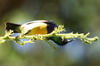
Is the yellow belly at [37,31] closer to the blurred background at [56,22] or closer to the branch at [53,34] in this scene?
the branch at [53,34]

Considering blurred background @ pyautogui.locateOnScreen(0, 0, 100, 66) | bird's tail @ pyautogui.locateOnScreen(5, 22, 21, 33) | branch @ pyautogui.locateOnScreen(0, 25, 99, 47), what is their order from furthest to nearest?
blurred background @ pyautogui.locateOnScreen(0, 0, 100, 66) → bird's tail @ pyautogui.locateOnScreen(5, 22, 21, 33) → branch @ pyautogui.locateOnScreen(0, 25, 99, 47)

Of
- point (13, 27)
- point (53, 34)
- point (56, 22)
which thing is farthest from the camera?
point (56, 22)

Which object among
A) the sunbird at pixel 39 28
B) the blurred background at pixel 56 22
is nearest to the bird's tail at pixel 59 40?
the sunbird at pixel 39 28

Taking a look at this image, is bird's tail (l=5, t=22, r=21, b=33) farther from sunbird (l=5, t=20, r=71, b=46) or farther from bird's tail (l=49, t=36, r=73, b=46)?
bird's tail (l=49, t=36, r=73, b=46)

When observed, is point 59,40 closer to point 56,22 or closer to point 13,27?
point 13,27

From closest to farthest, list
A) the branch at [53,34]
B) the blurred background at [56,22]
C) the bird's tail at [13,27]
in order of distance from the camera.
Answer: the branch at [53,34] → the bird's tail at [13,27] → the blurred background at [56,22]

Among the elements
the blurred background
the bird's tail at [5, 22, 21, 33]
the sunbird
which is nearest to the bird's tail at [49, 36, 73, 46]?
the sunbird

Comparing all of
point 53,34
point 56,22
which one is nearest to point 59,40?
point 53,34

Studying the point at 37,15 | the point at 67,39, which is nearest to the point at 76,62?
the point at 37,15
